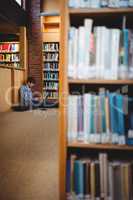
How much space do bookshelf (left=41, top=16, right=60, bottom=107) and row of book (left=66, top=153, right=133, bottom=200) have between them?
307 inches

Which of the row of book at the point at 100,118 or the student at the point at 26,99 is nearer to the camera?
the row of book at the point at 100,118

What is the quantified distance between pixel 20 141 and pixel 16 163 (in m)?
1.04

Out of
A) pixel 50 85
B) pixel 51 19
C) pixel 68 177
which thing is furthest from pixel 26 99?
pixel 68 177

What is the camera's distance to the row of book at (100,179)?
1.71 meters

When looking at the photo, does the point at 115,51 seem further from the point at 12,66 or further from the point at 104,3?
the point at 12,66

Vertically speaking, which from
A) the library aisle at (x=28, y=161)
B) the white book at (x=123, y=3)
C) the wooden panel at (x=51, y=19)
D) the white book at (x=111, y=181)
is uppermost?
the wooden panel at (x=51, y=19)

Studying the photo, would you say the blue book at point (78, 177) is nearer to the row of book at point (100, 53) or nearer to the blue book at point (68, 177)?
the blue book at point (68, 177)

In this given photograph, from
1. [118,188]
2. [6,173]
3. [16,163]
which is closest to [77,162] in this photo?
[118,188]

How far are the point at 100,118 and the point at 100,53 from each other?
374 mm

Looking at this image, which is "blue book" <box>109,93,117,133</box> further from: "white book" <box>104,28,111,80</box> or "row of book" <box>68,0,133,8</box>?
"row of book" <box>68,0,133,8</box>

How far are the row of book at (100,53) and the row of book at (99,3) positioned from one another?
0.29ft

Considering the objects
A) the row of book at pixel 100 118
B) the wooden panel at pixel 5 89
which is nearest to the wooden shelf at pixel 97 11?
the row of book at pixel 100 118

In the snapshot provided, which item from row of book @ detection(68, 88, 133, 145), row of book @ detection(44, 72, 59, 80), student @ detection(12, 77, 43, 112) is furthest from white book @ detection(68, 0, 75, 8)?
row of book @ detection(44, 72, 59, 80)

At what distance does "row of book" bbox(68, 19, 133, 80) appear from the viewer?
1625 mm
